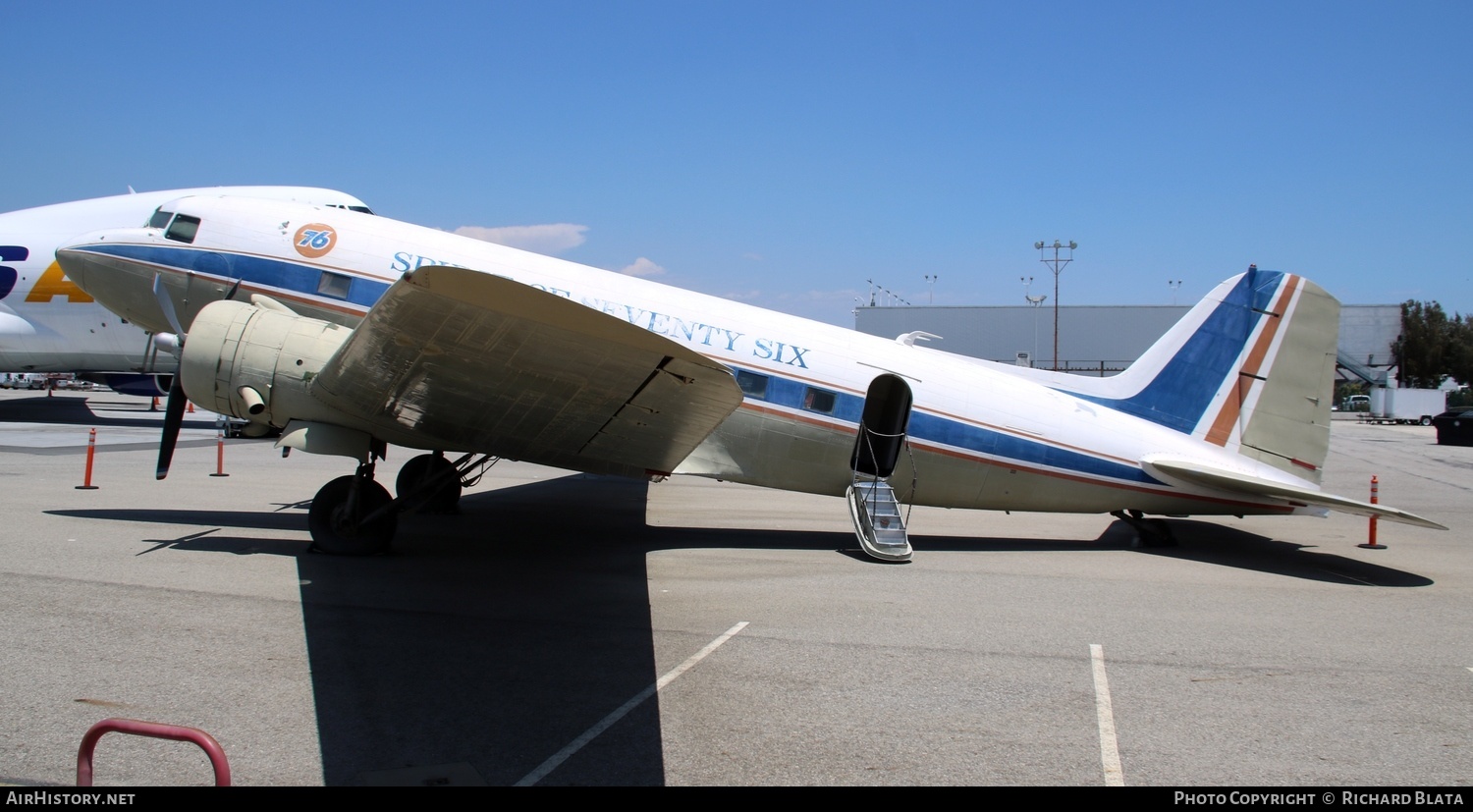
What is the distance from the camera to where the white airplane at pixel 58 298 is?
22.1 metres

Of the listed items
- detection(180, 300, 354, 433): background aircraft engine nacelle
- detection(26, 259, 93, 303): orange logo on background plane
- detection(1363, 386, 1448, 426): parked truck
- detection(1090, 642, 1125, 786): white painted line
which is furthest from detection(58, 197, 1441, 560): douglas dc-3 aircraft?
detection(1363, 386, 1448, 426): parked truck

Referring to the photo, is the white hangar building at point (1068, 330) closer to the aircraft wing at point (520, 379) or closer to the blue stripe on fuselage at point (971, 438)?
the blue stripe on fuselage at point (971, 438)

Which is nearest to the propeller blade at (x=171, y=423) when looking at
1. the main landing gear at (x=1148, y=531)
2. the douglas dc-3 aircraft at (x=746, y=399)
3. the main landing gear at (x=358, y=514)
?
the douglas dc-3 aircraft at (x=746, y=399)

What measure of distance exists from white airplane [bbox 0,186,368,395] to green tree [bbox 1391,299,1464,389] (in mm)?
88908

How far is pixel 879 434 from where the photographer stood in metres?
10.3

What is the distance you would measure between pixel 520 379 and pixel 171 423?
525cm

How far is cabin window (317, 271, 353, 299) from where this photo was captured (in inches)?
378

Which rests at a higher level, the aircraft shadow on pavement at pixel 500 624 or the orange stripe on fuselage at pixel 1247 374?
the orange stripe on fuselage at pixel 1247 374

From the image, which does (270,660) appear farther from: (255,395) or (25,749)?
(255,395)

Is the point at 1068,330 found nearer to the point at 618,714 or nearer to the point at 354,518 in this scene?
the point at 354,518

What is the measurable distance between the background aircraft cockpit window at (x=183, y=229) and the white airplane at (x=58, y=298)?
12.1m

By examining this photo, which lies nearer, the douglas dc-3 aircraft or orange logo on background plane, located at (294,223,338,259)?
the douglas dc-3 aircraft

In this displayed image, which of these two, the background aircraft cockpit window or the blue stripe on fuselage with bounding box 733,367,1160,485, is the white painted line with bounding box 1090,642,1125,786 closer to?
the blue stripe on fuselage with bounding box 733,367,1160,485

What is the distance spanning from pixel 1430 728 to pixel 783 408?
617 cm
